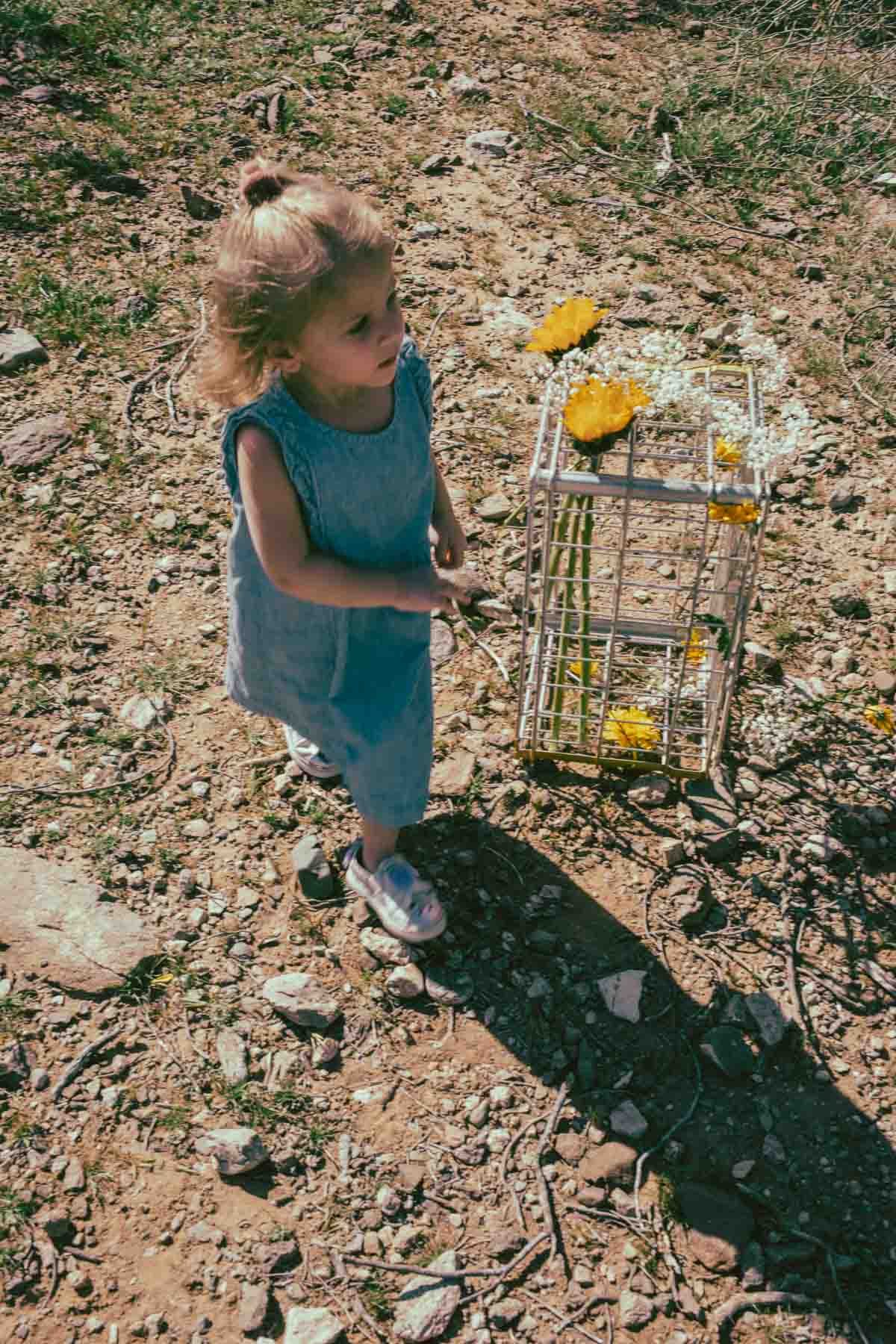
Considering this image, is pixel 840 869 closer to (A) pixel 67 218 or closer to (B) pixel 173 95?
(A) pixel 67 218

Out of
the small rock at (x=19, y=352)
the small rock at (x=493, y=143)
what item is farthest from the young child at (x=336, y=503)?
the small rock at (x=493, y=143)

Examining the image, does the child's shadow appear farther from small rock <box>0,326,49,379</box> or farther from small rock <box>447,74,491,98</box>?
small rock <box>447,74,491,98</box>

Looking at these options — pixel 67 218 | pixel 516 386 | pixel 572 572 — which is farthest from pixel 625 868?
pixel 67 218

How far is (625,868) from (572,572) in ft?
2.06

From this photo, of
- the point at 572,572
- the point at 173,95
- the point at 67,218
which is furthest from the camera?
the point at 173,95

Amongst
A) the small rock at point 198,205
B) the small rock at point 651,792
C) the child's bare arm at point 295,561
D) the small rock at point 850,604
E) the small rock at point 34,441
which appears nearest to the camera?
the child's bare arm at point 295,561

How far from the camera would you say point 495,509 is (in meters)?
3.36

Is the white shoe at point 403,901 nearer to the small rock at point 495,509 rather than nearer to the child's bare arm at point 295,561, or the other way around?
the child's bare arm at point 295,561

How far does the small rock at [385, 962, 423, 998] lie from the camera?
92.9 inches

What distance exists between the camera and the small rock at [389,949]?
7.90 ft

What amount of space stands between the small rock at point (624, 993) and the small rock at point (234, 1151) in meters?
0.69

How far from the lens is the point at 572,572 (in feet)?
8.23

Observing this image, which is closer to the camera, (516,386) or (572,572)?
(572,572)

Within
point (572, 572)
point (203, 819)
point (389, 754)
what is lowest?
point (203, 819)
